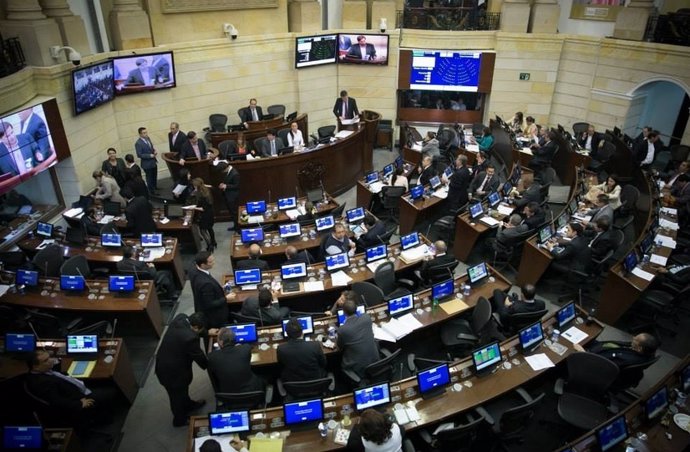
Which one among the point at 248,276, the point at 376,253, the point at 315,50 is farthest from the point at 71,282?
the point at 315,50

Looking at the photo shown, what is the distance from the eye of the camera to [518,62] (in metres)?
14.7

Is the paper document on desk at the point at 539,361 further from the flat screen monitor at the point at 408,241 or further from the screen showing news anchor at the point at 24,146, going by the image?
the screen showing news anchor at the point at 24,146

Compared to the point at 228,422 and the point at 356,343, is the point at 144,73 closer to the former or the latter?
the point at 356,343

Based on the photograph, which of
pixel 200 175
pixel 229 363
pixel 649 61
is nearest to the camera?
pixel 229 363

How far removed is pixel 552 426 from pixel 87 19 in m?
12.4

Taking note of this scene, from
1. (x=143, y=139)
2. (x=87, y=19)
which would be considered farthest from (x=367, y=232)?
(x=87, y=19)

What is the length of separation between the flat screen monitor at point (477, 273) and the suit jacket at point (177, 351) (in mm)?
3992

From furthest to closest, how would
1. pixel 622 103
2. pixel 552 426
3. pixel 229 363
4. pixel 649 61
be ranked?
pixel 622 103, pixel 649 61, pixel 552 426, pixel 229 363

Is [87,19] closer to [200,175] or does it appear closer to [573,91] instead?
[200,175]

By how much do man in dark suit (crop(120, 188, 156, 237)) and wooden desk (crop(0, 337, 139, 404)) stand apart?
9.39 feet

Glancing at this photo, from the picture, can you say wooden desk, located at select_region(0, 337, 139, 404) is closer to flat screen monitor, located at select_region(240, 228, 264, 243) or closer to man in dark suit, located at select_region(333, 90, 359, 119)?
flat screen monitor, located at select_region(240, 228, 264, 243)

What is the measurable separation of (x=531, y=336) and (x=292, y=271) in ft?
11.5

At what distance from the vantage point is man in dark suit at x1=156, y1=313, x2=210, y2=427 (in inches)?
219

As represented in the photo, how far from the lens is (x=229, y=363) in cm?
539
